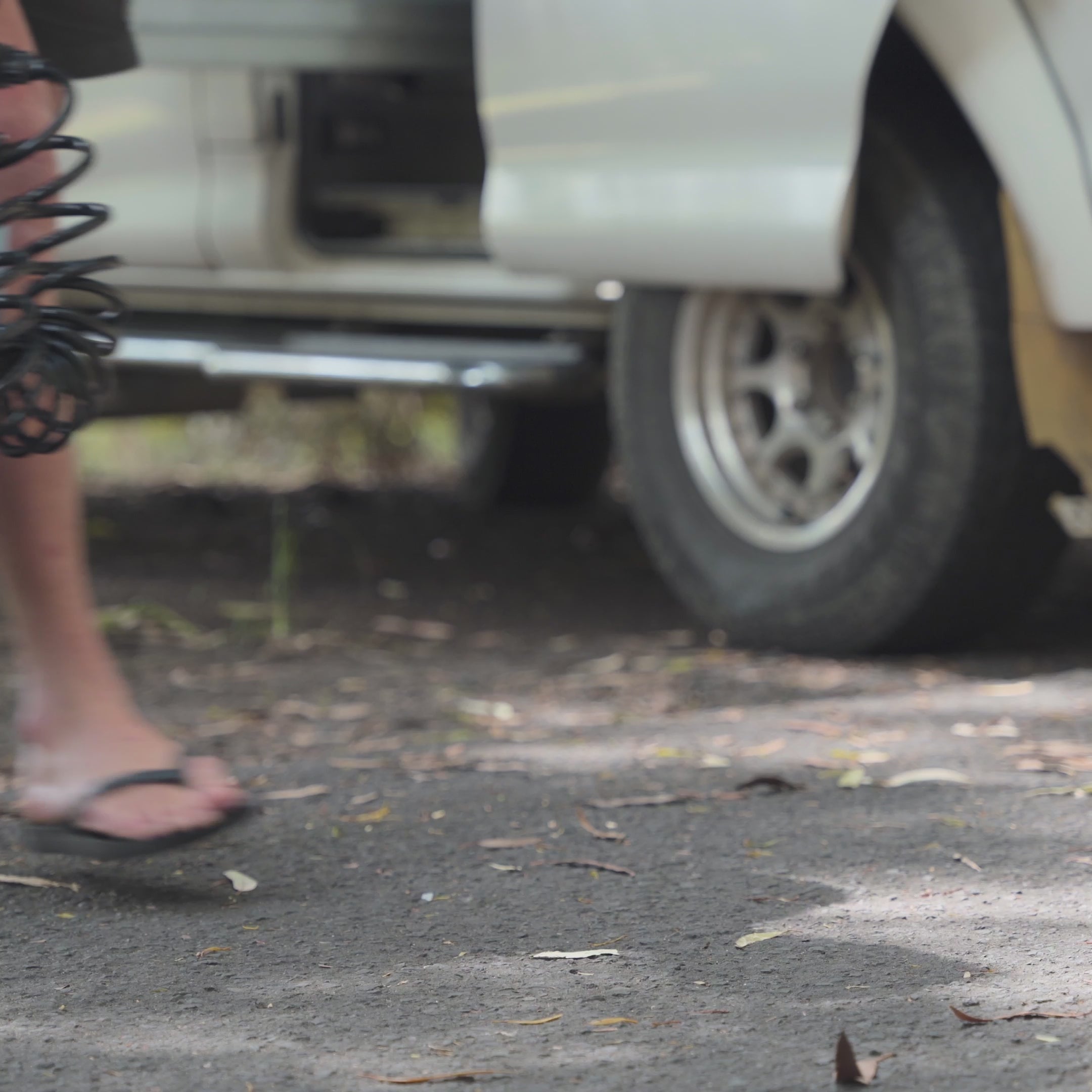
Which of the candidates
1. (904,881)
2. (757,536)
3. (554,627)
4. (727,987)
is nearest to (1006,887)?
(904,881)

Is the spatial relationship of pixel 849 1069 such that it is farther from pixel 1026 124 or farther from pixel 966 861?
pixel 1026 124

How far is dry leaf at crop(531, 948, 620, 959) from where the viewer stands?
68.3 inches

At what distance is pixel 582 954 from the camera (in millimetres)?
1743

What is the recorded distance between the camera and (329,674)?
3.35 m

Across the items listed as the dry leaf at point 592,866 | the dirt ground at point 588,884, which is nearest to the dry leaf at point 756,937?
the dirt ground at point 588,884

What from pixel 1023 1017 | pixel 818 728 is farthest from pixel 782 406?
pixel 1023 1017

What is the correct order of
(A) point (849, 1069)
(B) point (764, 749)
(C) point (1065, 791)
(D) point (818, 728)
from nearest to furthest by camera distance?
1. (A) point (849, 1069)
2. (C) point (1065, 791)
3. (B) point (764, 749)
4. (D) point (818, 728)

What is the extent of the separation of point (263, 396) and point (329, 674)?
11.0 feet

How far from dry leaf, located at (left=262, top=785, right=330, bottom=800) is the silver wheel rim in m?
1.20

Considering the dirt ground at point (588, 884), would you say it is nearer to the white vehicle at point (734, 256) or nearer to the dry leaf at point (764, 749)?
the dry leaf at point (764, 749)

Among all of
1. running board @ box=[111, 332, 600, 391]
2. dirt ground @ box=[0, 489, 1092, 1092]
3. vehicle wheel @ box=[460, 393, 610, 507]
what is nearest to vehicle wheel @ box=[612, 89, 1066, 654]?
dirt ground @ box=[0, 489, 1092, 1092]

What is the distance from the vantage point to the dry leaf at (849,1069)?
1.41 meters

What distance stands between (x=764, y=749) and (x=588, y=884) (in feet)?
2.30

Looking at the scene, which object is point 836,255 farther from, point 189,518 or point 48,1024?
point 189,518
